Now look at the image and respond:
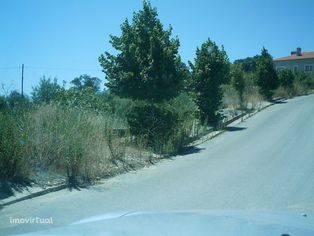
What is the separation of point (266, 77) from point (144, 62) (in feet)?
81.5

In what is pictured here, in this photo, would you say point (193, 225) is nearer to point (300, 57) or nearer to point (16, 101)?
point (16, 101)

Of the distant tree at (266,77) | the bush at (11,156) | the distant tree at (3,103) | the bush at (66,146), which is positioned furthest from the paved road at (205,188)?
the distant tree at (266,77)

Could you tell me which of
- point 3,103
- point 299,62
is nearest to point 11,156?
point 3,103

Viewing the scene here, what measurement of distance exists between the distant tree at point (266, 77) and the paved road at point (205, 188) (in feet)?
75.5

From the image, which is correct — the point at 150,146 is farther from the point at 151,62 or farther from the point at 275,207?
the point at 275,207

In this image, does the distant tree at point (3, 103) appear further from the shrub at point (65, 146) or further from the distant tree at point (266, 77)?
the distant tree at point (266, 77)

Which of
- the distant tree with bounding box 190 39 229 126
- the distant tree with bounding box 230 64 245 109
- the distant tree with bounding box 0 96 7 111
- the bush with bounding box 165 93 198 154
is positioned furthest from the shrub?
the distant tree with bounding box 230 64 245 109

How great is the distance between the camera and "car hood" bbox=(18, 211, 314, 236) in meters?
3.52

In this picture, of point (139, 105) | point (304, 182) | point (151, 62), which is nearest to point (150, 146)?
point (139, 105)

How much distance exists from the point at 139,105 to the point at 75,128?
5.88m

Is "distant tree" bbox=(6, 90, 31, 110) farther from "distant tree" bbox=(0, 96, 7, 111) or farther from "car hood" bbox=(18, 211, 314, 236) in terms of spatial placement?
"car hood" bbox=(18, 211, 314, 236)

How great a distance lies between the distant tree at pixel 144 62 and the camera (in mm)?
16797

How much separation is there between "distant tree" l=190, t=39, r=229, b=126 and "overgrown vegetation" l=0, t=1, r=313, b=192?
0.18 ft

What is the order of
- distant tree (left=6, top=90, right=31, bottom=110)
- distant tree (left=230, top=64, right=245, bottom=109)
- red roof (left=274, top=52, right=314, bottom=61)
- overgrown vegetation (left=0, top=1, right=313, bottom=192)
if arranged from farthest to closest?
1. red roof (left=274, top=52, right=314, bottom=61)
2. distant tree (left=230, top=64, right=245, bottom=109)
3. distant tree (left=6, top=90, right=31, bottom=110)
4. overgrown vegetation (left=0, top=1, right=313, bottom=192)
